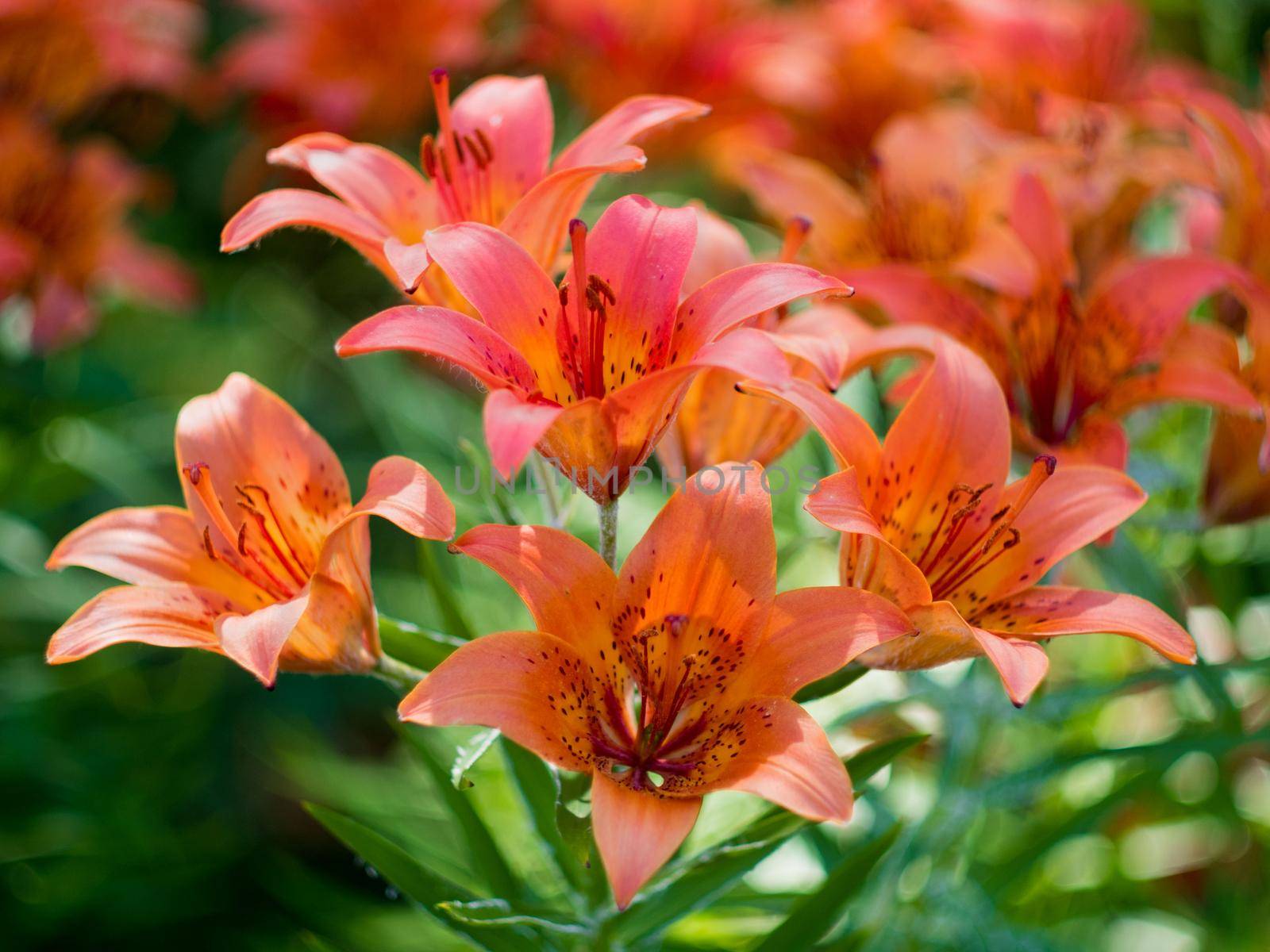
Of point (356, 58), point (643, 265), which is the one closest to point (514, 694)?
point (643, 265)

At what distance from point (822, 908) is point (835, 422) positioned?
0.35 metres

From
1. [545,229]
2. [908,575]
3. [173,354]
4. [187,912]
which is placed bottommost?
[187,912]

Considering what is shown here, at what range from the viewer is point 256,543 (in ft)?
2.54

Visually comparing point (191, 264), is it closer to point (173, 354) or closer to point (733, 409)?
point (173, 354)

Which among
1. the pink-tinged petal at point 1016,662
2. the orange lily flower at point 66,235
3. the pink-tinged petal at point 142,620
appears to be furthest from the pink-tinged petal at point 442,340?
the orange lily flower at point 66,235

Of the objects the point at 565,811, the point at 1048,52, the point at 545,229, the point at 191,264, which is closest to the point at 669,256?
the point at 545,229

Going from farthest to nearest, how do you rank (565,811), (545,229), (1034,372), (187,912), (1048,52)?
(1048,52)
(187,912)
(1034,372)
(545,229)
(565,811)

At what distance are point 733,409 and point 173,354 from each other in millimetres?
1099

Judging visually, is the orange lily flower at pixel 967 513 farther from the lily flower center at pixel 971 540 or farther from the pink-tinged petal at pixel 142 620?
the pink-tinged petal at pixel 142 620

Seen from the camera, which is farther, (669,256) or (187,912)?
(187,912)

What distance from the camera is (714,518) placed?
697 mm

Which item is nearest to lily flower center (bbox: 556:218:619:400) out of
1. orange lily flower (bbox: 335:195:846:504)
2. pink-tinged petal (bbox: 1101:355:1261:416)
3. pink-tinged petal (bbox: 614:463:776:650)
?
orange lily flower (bbox: 335:195:846:504)

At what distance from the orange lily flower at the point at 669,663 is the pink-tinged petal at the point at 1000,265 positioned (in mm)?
344

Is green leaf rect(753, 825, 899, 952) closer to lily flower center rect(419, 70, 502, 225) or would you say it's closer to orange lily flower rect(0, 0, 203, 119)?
lily flower center rect(419, 70, 502, 225)
